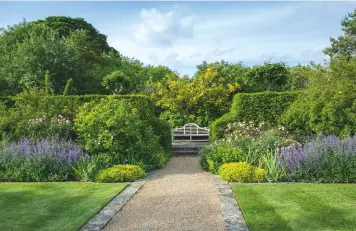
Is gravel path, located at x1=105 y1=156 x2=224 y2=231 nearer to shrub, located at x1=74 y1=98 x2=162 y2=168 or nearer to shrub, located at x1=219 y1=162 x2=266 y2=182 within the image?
shrub, located at x1=219 y1=162 x2=266 y2=182

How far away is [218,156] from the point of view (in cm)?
1112

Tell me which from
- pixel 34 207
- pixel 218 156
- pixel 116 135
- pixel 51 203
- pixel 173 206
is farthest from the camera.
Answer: pixel 116 135

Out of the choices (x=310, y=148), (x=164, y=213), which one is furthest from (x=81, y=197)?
(x=310, y=148)

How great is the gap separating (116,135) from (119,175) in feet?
6.29

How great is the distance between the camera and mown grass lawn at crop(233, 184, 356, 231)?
584 cm

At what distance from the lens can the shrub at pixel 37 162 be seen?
9758 millimetres

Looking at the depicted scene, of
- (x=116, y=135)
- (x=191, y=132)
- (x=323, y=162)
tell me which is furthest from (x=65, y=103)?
(x=323, y=162)

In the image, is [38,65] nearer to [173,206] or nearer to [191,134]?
[191,134]

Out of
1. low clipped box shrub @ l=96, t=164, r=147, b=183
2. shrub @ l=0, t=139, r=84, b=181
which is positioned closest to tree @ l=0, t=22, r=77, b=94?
shrub @ l=0, t=139, r=84, b=181

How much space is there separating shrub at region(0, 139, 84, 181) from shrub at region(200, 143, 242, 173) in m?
3.39

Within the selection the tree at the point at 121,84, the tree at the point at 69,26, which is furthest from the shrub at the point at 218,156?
the tree at the point at 69,26

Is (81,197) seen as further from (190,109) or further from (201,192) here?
(190,109)

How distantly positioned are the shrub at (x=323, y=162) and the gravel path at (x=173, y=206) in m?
1.91

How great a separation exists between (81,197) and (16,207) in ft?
3.92
